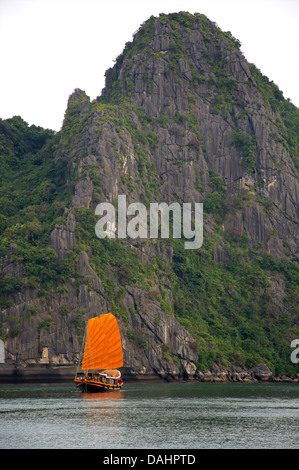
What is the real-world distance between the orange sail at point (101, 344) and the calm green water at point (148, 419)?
2.79 metres

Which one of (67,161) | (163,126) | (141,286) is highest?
(163,126)

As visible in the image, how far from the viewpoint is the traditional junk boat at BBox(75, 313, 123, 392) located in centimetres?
6291

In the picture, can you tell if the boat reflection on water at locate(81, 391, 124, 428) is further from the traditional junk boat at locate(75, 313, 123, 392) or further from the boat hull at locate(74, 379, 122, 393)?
the traditional junk boat at locate(75, 313, 123, 392)

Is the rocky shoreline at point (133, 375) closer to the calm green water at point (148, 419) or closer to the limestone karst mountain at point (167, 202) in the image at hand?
the limestone karst mountain at point (167, 202)

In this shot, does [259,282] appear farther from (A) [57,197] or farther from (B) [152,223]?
(A) [57,197]

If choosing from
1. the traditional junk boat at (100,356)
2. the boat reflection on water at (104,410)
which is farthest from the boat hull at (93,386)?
the boat reflection on water at (104,410)

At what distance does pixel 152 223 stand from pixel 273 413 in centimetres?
4841

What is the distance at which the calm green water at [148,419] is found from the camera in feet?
120

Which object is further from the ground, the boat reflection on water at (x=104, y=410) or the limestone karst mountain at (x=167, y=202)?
the limestone karst mountain at (x=167, y=202)

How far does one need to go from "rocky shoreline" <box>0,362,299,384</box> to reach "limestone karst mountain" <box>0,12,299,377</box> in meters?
0.78

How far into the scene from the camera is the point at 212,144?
108 meters

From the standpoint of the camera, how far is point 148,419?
44.1 metres

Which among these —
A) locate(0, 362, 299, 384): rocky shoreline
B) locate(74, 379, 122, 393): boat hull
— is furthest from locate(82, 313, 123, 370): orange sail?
locate(0, 362, 299, 384): rocky shoreline

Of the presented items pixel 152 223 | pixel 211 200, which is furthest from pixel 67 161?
pixel 211 200
